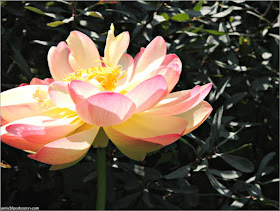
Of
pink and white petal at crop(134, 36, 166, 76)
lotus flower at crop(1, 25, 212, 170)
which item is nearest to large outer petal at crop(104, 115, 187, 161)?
lotus flower at crop(1, 25, 212, 170)

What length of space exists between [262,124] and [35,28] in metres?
0.56

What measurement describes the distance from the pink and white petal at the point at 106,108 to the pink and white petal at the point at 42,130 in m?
0.03

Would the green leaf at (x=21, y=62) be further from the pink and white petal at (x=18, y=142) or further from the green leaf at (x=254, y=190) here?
the green leaf at (x=254, y=190)

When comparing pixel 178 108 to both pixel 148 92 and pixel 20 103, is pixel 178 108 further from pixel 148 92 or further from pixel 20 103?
Result: pixel 20 103

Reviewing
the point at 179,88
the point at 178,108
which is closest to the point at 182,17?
the point at 179,88

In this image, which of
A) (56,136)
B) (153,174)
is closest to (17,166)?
(153,174)

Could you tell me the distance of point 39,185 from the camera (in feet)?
2.72

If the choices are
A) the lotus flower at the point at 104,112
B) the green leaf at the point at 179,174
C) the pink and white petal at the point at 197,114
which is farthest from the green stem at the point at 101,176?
the green leaf at the point at 179,174

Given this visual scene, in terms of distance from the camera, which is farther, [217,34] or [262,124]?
[262,124]

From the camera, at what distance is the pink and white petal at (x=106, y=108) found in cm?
45

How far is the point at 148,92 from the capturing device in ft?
1.53

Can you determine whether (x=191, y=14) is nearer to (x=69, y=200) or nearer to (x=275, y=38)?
(x=275, y=38)

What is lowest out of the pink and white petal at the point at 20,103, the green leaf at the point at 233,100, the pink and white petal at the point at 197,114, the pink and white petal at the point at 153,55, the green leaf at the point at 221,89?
the green leaf at the point at 233,100

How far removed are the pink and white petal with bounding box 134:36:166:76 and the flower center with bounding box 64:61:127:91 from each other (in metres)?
0.04
